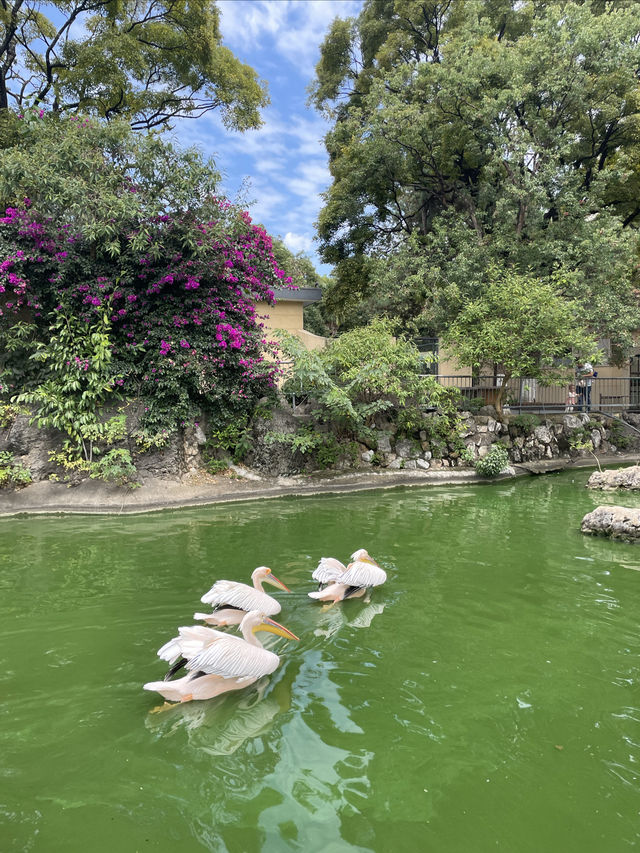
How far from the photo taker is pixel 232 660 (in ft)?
9.75

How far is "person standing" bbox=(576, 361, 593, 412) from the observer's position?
1472 cm

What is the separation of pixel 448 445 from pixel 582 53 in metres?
11.4

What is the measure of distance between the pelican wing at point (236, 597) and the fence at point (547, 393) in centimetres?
1092

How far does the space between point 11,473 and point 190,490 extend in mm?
3299

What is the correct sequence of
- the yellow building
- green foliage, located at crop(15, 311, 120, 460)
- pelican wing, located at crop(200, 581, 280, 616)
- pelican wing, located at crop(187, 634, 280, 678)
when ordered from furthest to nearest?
1. the yellow building
2. green foliage, located at crop(15, 311, 120, 460)
3. pelican wing, located at crop(200, 581, 280, 616)
4. pelican wing, located at crop(187, 634, 280, 678)

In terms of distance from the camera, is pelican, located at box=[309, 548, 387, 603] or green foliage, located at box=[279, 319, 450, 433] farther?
green foliage, located at box=[279, 319, 450, 433]

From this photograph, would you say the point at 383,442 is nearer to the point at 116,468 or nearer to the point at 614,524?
the point at 614,524

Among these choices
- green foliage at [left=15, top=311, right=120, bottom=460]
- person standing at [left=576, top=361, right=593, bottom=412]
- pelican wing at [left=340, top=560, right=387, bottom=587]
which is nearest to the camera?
pelican wing at [left=340, top=560, right=387, bottom=587]

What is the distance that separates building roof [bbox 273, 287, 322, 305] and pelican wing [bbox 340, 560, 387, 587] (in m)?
12.4

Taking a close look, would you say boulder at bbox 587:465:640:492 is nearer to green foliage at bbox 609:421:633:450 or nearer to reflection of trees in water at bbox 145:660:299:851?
green foliage at bbox 609:421:633:450

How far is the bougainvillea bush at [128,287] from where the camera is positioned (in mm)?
9711

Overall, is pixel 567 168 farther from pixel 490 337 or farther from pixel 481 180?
pixel 490 337

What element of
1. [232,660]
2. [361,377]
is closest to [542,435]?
[361,377]

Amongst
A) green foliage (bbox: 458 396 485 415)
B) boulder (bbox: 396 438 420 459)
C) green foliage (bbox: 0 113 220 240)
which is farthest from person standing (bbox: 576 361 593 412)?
green foliage (bbox: 0 113 220 240)
